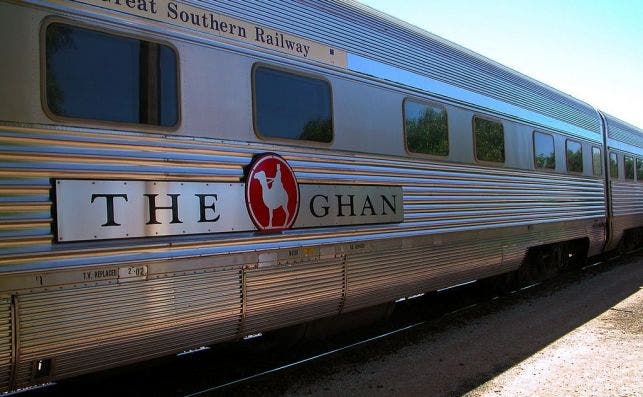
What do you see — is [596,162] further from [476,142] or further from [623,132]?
[476,142]

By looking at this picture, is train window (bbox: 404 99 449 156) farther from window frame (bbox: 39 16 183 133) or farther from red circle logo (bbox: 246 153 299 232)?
window frame (bbox: 39 16 183 133)

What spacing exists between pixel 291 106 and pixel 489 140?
327 cm

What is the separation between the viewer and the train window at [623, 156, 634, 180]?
11.5 meters

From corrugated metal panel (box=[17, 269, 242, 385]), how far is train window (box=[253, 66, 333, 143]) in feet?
3.85

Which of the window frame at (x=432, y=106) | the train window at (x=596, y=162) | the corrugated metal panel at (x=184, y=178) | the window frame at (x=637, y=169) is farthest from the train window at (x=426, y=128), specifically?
the window frame at (x=637, y=169)

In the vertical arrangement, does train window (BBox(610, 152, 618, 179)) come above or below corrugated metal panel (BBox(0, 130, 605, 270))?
above

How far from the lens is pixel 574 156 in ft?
29.1

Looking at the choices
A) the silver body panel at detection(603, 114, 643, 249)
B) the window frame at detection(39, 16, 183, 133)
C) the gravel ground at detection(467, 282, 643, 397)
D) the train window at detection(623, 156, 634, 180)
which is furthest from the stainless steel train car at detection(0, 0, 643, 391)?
the train window at detection(623, 156, 634, 180)

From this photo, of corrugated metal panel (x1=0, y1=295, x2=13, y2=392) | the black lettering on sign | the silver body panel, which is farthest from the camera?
the silver body panel

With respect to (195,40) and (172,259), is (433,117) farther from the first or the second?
(172,259)

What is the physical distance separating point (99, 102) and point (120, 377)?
2399mm

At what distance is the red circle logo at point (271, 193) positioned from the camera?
150 inches

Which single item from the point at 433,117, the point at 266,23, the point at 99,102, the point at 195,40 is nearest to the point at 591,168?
the point at 433,117

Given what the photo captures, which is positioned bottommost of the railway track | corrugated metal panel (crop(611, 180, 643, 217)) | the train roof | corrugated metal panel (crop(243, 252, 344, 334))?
the railway track
